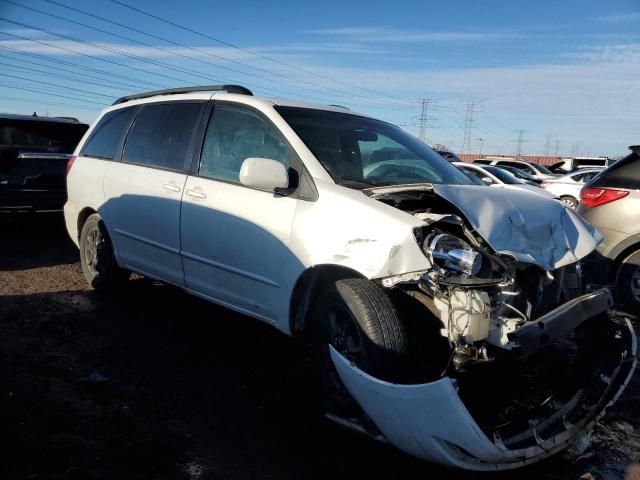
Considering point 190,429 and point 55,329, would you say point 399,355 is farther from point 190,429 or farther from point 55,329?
point 55,329

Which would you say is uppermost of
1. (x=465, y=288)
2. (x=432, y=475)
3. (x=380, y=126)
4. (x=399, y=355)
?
(x=380, y=126)

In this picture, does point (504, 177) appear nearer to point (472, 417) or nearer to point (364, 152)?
point (364, 152)

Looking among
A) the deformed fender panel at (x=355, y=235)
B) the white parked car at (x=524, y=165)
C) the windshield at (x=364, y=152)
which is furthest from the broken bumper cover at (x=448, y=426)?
the white parked car at (x=524, y=165)

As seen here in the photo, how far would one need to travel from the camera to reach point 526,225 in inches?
114

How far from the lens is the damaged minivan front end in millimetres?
2350

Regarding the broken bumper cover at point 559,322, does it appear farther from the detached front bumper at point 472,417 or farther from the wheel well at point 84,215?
the wheel well at point 84,215

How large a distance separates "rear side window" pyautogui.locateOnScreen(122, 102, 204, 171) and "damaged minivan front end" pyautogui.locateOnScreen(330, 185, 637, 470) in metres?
1.81

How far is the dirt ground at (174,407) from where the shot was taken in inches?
104

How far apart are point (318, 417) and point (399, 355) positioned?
0.79m

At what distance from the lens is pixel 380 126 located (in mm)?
4367

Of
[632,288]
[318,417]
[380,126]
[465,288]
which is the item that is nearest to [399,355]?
[465,288]

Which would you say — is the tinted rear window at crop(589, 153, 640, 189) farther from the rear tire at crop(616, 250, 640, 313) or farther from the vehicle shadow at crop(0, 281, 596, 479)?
the vehicle shadow at crop(0, 281, 596, 479)

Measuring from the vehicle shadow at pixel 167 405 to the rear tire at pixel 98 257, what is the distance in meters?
0.53

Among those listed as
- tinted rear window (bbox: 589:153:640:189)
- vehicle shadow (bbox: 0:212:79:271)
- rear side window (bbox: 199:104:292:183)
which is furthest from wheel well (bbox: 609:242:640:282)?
vehicle shadow (bbox: 0:212:79:271)
